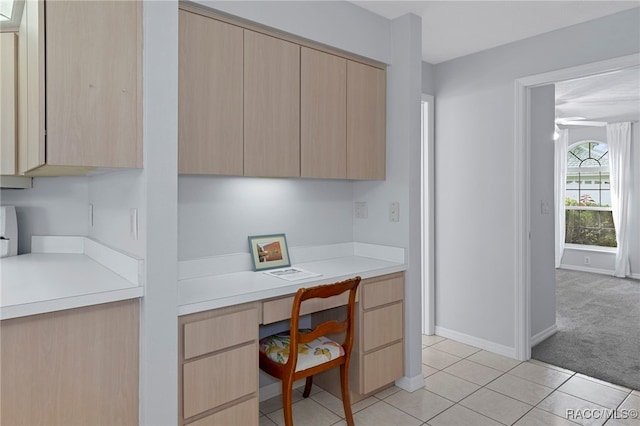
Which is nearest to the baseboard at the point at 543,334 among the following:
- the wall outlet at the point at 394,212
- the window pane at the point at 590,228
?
the wall outlet at the point at 394,212

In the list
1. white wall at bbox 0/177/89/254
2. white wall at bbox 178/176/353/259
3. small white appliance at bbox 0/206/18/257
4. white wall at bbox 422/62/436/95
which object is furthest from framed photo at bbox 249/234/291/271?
white wall at bbox 422/62/436/95

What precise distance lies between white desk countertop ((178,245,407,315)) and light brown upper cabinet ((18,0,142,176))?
635 mm

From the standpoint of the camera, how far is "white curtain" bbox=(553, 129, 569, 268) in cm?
704

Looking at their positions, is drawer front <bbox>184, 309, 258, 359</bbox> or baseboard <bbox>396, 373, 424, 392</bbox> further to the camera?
baseboard <bbox>396, 373, 424, 392</bbox>

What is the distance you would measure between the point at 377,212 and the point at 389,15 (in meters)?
1.33

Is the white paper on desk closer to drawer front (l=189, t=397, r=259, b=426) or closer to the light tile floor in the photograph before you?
drawer front (l=189, t=397, r=259, b=426)

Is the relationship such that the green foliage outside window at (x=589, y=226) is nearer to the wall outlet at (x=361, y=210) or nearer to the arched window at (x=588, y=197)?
the arched window at (x=588, y=197)

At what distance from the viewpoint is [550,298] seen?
12.2ft

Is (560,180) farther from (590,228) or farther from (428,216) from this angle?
(428,216)

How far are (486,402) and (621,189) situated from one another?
17.8 ft

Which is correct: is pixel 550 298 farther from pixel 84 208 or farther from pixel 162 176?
pixel 84 208

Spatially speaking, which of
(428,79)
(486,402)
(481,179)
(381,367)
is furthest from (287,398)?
(428,79)

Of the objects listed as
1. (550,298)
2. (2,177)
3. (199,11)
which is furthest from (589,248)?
(2,177)

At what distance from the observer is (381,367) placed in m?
2.57
